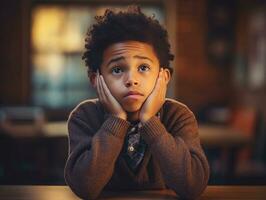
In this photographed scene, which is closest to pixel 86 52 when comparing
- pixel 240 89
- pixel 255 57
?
pixel 255 57

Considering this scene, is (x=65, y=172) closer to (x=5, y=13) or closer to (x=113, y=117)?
(x=113, y=117)

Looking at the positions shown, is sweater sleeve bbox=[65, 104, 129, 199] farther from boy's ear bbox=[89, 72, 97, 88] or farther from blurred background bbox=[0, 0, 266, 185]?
blurred background bbox=[0, 0, 266, 185]

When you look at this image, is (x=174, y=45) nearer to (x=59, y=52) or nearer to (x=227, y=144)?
(x=59, y=52)

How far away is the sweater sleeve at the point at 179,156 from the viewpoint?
3.05 ft

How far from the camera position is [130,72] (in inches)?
36.4

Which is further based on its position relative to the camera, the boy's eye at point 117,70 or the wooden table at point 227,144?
the wooden table at point 227,144

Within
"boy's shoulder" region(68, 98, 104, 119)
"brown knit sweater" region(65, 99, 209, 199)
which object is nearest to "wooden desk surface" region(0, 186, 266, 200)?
"brown knit sweater" region(65, 99, 209, 199)

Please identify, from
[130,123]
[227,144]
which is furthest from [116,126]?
[227,144]

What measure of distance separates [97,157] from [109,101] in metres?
0.09

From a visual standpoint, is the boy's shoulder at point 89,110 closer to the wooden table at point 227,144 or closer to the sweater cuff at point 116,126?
the sweater cuff at point 116,126

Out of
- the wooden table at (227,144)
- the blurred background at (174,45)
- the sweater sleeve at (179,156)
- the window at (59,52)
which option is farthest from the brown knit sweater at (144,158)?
the window at (59,52)

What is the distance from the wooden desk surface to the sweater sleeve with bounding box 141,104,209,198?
0.05 meters

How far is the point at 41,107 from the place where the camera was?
5.58 meters

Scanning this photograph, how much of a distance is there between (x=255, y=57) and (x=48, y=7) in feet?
6.38
